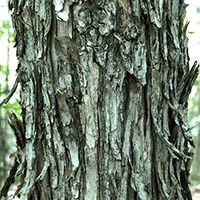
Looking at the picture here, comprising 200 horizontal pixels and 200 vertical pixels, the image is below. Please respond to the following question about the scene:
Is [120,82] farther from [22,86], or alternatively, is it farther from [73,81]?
[22,86]

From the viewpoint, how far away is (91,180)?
3.02 feet

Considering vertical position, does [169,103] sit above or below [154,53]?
below

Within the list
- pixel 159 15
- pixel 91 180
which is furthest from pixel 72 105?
pixel 159 15

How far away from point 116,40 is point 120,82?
20 centimetres

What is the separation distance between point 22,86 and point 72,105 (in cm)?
29

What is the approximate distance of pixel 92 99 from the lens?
0.93 m

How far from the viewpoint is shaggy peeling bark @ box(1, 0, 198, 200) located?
92cm

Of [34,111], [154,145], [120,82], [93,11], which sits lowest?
A: [154,145]

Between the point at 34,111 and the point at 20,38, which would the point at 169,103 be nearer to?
the point at 34,111

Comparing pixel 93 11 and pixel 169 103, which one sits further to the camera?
pixel 169 103

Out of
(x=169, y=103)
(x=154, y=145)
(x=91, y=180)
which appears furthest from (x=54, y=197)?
(x=169, y=103)

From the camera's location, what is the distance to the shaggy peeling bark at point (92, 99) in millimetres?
925

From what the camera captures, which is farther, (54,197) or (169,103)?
(169,103)

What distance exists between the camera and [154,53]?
1006 mm
